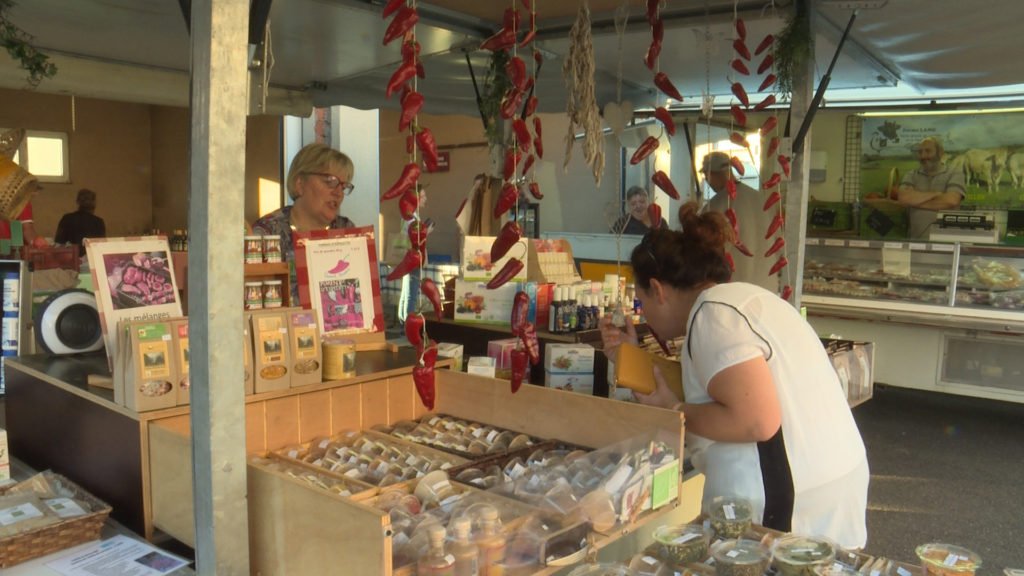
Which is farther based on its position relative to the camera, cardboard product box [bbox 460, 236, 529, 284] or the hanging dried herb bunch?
the hanging dried herb bunch

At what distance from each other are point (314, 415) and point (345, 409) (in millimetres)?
119

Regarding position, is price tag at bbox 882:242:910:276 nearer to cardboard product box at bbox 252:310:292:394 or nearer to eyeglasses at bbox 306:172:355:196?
eyeglasses at bbox 306:172:355:196

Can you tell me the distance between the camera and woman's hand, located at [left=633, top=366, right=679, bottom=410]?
2.36m

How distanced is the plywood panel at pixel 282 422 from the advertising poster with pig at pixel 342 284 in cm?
37

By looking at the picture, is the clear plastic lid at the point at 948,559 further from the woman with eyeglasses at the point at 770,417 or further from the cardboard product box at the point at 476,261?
the cardboard product box at the point at 476,261

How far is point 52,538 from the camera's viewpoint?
5.81 feet

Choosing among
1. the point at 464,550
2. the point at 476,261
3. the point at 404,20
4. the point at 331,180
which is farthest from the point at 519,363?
the point at 331,180

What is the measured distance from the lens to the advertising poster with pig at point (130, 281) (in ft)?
6.70

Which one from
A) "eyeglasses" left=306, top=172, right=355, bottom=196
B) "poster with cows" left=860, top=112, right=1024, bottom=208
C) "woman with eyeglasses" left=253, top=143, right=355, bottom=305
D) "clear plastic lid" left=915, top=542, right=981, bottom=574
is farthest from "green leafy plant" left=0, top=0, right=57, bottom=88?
"poster with cows" left=860, top=112, right=1024, bottom=208

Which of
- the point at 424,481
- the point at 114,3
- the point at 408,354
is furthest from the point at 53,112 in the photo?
the point at 424,481

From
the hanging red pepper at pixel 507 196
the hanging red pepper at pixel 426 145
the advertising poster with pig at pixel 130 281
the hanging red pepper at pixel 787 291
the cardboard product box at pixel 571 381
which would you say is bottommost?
the cardboard product box at pixel 571 381

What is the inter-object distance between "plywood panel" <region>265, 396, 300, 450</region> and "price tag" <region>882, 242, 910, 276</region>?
231 inches

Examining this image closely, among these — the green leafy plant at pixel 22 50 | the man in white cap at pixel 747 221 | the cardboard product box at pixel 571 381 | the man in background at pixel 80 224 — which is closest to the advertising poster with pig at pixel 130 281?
the cardboard product box at pixel 571 381

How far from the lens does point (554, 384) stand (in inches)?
113
